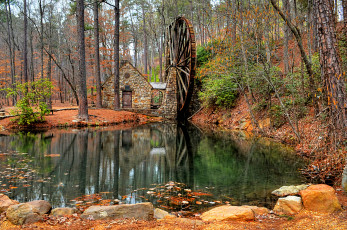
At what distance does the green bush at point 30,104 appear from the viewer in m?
12.1

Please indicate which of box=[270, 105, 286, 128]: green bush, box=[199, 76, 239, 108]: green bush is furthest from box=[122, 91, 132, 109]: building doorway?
box=[270, 105, 286, 128]: green bush

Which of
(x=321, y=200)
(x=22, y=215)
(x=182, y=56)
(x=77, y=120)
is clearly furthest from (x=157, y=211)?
(x=182, y=56)

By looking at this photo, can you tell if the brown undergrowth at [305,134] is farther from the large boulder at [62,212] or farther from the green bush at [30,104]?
the green bush at [30,104]

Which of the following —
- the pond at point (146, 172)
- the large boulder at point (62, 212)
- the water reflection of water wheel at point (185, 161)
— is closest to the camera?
the large boulder at point (62, 212)

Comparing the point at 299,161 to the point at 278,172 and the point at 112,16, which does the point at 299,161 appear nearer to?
the point at 278,172

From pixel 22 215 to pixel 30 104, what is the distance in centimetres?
1133

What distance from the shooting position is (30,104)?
12594 mm

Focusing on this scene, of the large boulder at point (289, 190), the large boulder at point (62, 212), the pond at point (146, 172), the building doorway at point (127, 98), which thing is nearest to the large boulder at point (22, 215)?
the large boulder at point (62, 212)

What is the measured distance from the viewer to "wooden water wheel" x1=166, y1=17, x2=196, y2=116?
1573 cm

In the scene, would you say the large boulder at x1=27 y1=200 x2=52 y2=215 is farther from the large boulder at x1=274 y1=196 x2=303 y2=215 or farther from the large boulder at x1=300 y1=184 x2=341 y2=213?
the large boulder at x1=300 y1=184 x2=341 y2=213

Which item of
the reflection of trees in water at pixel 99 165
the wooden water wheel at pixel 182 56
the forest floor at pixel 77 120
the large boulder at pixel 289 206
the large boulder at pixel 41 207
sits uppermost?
the wooden water wheel at pixel 182 56

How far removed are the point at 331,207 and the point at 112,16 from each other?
27.7m

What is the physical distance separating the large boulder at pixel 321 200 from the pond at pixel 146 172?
0.78 meters

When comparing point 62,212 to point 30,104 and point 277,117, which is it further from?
point 30,104
